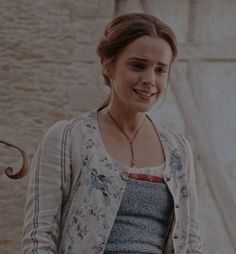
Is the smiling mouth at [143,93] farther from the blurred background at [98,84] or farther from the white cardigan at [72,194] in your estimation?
the blurred background at [98,84]

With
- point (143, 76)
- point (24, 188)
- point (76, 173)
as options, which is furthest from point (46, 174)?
point (24, 188)

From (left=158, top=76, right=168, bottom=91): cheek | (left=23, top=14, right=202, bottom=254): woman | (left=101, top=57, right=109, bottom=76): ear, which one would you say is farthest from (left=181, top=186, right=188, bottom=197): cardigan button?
(left=101, top=57, right=109, bottom=76): ear

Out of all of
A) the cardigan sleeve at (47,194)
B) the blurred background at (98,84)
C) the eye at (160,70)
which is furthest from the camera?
the blurred background at (98,84)

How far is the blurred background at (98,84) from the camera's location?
5871 mm

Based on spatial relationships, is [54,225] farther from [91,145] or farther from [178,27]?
[178,27]

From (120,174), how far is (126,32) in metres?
0.39

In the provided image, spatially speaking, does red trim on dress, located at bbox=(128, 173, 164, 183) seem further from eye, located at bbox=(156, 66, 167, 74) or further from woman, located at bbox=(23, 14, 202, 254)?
eye, located at bbox=(156, 66, 167, 74)

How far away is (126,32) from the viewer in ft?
6.89

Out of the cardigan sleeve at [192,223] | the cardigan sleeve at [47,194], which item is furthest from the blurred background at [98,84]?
the cardigan sleeve at [47,194]

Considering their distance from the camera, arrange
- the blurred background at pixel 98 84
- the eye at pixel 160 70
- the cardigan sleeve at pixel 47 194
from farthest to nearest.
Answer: the blurred background at pixel 98 84 → the eye at pixel 160 70 → the cardigan sleeve at pixel 47 194

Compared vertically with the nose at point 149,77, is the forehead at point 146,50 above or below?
above

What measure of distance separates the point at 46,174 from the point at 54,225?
14cm

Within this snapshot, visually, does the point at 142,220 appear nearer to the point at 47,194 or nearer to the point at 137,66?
the point at 47,194

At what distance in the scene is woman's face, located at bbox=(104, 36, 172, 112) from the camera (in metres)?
2.10
